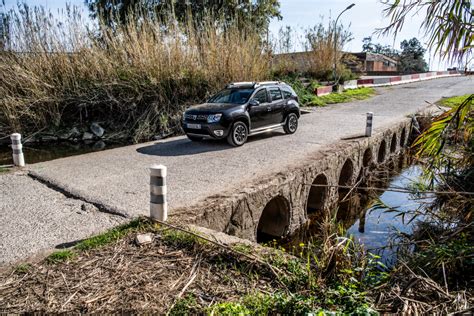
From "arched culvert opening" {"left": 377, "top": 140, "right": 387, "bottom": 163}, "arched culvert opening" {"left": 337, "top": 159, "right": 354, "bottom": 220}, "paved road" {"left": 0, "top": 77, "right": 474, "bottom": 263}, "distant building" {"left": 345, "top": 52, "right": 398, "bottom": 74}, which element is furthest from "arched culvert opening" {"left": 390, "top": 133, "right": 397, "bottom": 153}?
"distant building" {"left": 345, "top": 52, "right": 398, "bottom": 74}

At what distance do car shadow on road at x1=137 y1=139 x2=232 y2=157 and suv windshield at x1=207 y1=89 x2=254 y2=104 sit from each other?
1.27m

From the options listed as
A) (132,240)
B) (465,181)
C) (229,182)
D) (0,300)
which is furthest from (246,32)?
(0,300)

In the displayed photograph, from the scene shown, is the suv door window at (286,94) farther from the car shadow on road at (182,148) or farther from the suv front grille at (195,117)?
the suv front grille at (195,117)

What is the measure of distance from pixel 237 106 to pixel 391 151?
7.60m

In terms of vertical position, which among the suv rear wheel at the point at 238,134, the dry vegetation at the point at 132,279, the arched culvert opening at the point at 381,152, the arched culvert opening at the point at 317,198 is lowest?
the arched culvert opening at the point at 317,198

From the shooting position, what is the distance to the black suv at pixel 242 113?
10180mm

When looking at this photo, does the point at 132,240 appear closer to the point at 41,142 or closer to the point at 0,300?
the point at 0,300

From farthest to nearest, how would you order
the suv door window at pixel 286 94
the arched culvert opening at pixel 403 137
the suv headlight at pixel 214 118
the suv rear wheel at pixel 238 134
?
the arched culvert opening at pixel 403 137, the suv door window at pixel 286 94, the suv rear wheel at pixel 238 134, the suv headlight at pixel 214 118

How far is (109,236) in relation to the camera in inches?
179

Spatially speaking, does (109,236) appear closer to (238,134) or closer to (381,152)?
(238,134)

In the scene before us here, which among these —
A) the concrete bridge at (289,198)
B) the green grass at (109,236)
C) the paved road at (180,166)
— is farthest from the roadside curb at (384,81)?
the green grass at (109,236)

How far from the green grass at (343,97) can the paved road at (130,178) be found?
24.7 feet

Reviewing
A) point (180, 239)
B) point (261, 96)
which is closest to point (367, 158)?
point (261, 96)

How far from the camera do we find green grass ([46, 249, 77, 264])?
3.98 metres
